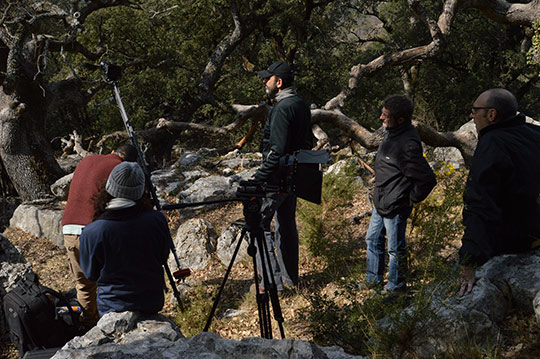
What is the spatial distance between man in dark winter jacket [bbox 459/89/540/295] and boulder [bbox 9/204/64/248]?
6.71m

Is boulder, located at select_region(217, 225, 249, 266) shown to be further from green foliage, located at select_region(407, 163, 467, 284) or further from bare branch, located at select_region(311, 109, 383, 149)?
bare branch, located at select_region(311, 109, 383, 149)

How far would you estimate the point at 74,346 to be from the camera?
2.36 meters

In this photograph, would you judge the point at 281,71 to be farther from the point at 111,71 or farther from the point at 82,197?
the point at 82,197

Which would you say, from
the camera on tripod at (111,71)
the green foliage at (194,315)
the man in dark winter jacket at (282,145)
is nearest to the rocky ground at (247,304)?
the green foliage at (194,315)

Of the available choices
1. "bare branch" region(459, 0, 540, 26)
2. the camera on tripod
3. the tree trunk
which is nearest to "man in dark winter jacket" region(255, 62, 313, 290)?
the camera on tripod

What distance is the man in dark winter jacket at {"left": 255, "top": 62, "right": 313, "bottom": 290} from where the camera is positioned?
364cm

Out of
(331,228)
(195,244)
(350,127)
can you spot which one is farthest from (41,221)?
(350,127)

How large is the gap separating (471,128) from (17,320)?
7450 mm

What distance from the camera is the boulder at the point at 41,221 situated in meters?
7.40

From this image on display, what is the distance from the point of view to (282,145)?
11.9 ft

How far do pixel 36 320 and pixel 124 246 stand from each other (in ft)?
4.88

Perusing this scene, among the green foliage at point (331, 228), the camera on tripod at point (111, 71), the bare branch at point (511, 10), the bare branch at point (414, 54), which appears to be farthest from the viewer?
the bare branch at point (511, 10)

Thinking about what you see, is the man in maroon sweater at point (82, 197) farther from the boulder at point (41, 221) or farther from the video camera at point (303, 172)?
the boulder at point (41, 221)

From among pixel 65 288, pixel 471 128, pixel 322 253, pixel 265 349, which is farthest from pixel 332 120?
pixel 265 349
